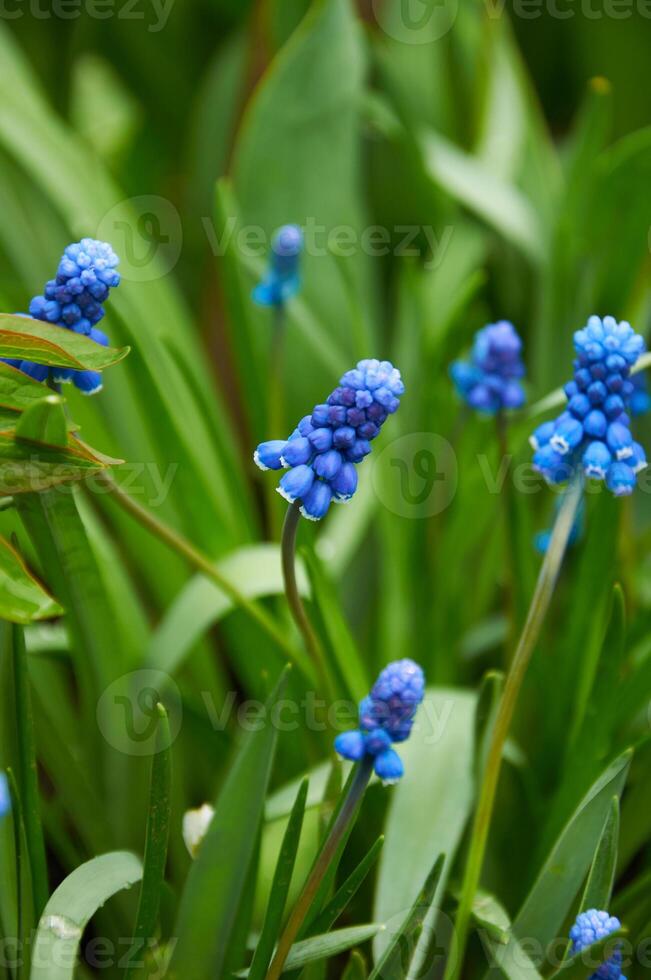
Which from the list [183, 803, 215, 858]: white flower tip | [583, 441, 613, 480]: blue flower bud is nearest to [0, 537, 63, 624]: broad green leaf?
[183, 803, 215, 858]: white flower tip

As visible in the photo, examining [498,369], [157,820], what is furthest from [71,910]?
[498,369]

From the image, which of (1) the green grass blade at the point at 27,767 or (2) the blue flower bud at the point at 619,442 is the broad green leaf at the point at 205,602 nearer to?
(1) the green grass blade at the point at 27,767

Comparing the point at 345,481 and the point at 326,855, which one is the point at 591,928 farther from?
the point at 345,481

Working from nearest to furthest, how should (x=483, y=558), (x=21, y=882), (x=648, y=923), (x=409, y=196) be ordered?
(x=21, y=882) < (x=648, y=923) < (x=483, y=558) < (x=409, y=196)

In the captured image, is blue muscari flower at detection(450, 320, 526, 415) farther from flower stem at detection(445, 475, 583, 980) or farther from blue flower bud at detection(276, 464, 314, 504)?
blue flower bud at detection(276, 464, 314, 504)

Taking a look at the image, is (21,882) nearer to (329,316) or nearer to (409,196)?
(329,316)

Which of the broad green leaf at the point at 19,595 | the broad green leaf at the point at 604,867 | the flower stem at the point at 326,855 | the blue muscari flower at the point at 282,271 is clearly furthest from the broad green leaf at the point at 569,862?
the blue muscari flower at the point at 282,271

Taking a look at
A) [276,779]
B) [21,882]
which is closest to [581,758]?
[276,779]
